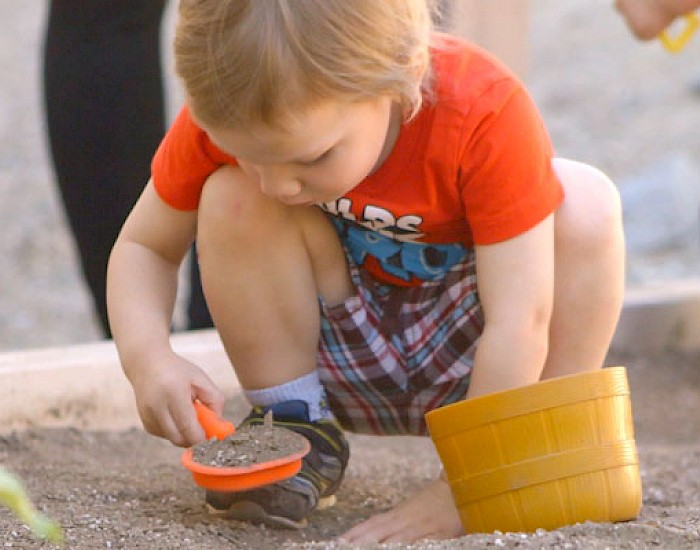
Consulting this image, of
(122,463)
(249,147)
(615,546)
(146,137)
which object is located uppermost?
(249,147)

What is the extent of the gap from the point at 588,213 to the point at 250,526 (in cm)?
51

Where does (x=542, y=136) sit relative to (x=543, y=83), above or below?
above

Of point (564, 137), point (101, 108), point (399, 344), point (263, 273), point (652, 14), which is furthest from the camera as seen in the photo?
point (564, 137)

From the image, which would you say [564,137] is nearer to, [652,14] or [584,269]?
[652,14]

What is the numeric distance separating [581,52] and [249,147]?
14.6 ft

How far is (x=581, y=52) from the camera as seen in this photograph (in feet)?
17.9

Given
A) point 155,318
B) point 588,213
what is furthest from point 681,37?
point 155,318

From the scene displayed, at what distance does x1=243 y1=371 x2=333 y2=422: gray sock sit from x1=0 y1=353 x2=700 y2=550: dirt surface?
4.7 inches

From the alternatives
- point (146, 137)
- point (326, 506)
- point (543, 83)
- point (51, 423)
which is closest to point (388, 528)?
point (326, 506)

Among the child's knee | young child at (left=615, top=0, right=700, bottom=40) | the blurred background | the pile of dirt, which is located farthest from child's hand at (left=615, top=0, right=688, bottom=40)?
the pile of dirt

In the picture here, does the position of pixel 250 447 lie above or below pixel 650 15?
below

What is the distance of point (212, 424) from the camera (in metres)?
1.35

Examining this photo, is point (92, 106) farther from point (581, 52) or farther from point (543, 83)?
point (581, 52)

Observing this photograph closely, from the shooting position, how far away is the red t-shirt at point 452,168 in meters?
1.35
